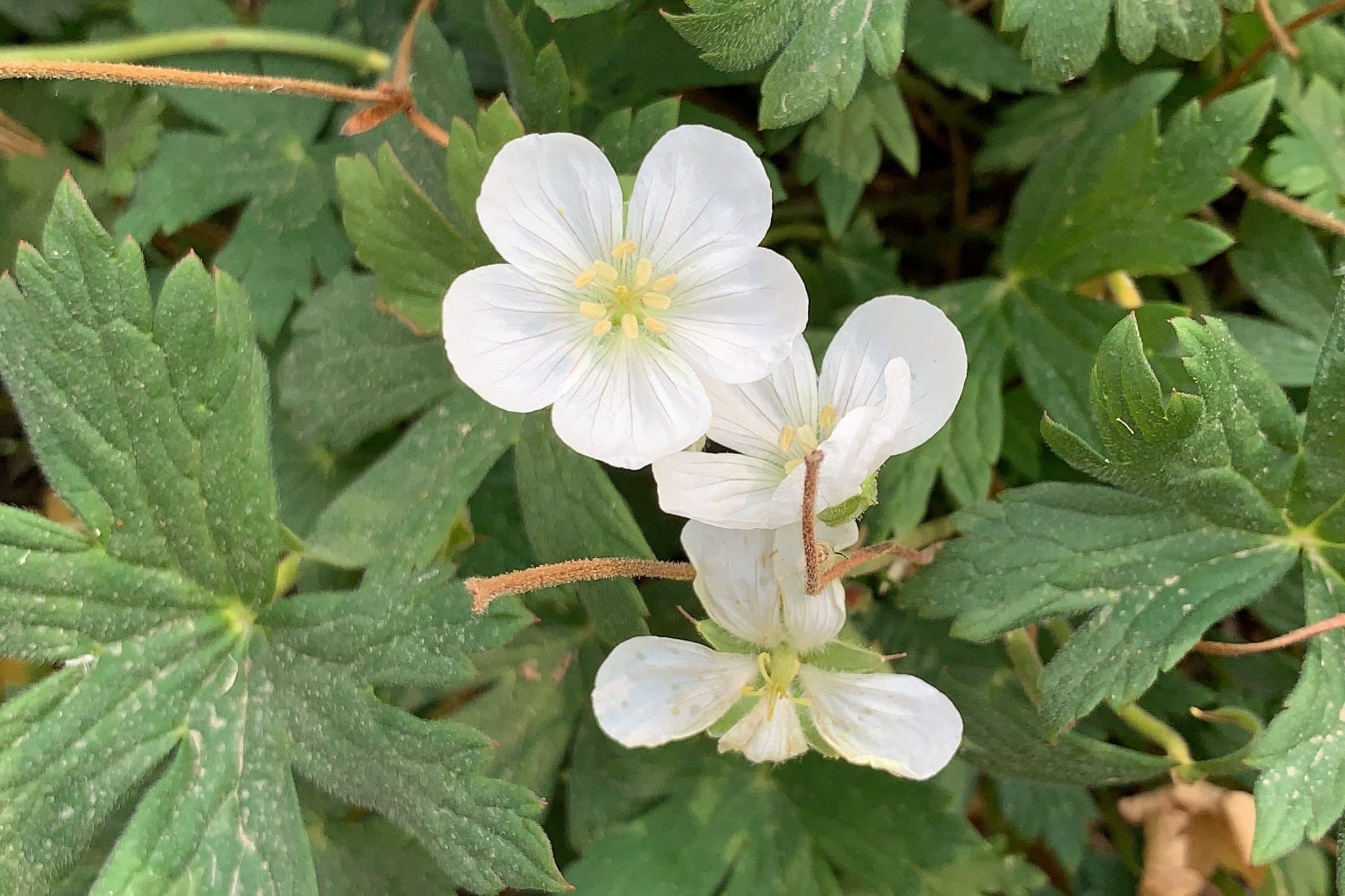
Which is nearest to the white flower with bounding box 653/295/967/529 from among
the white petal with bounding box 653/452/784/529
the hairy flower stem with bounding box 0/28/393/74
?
the white petal with bounding box 653/452/784/529

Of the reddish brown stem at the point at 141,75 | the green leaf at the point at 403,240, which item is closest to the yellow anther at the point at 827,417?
the green leaf at the point at 403,240

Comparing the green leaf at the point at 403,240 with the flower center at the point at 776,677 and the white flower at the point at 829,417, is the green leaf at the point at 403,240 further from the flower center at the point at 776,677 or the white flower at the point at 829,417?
the flower center at the point at 776,677

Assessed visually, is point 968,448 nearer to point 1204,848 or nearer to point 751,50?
point 751,50

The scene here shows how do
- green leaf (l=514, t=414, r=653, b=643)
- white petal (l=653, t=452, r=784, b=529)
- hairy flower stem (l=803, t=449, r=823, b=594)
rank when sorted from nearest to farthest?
hairy flower stem (l=803, t=449, r=823, b=594) → white petal (l=653, t=452, r=784, b=529) → green leaf (l=514, t=414, r=653, b=643)

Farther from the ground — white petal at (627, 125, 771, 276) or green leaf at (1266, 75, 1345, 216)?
white petal at (627, 125, 771, 276)

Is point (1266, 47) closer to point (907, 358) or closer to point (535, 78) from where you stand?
point (907, 358)

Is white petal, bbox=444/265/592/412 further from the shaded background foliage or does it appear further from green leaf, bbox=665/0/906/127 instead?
green leaf, bbox=665/0/906/127

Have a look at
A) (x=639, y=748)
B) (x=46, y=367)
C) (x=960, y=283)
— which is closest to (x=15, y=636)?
(x=46, y=367)
